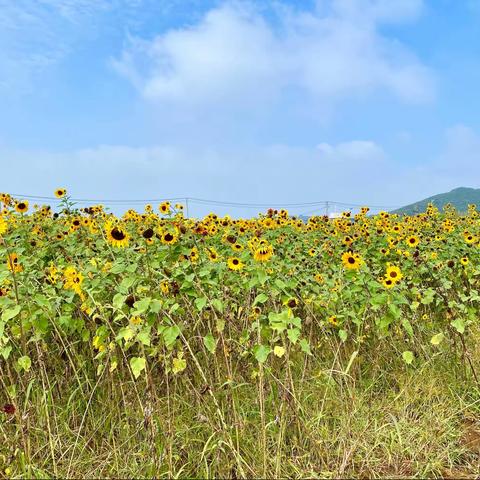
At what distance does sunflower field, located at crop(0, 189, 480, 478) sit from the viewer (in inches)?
105

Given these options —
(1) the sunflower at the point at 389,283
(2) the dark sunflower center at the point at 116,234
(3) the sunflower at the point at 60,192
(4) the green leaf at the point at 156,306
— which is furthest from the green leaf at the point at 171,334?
(3) the sunflower at the point at 60,192

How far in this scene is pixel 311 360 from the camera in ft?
12.6

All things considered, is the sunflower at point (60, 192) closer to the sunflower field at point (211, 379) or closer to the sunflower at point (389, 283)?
the sunflower field at point (211, 379)

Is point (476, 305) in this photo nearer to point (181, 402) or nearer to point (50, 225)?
point (181, 402)

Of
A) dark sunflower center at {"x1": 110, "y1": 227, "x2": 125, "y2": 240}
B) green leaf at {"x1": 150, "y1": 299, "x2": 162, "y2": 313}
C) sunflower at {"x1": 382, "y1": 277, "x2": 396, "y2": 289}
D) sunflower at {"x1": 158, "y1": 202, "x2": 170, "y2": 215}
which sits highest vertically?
sunflower at {"x1": 158, "y1": 202, "x2": 170, "y2": 215}

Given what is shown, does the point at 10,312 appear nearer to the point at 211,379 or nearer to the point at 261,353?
the point at 211,379

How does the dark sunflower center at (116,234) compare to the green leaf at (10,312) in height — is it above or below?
above

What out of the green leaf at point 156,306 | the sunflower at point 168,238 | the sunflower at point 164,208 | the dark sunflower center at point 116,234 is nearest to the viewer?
the green leaf at point 156,306

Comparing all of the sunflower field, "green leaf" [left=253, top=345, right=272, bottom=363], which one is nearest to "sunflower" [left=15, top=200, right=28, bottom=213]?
the sunflower field

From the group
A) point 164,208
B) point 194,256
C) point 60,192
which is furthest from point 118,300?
point 60,192

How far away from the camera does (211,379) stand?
2879mm

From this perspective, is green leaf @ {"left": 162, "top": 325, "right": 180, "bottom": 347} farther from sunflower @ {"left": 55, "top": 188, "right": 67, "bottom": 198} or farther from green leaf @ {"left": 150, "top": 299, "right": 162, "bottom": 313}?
sunflower @ {"left": 55, "top": 188, "right": 67, "bottom": 198}

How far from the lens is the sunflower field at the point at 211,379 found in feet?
8.71

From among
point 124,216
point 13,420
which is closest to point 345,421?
point 13,420
